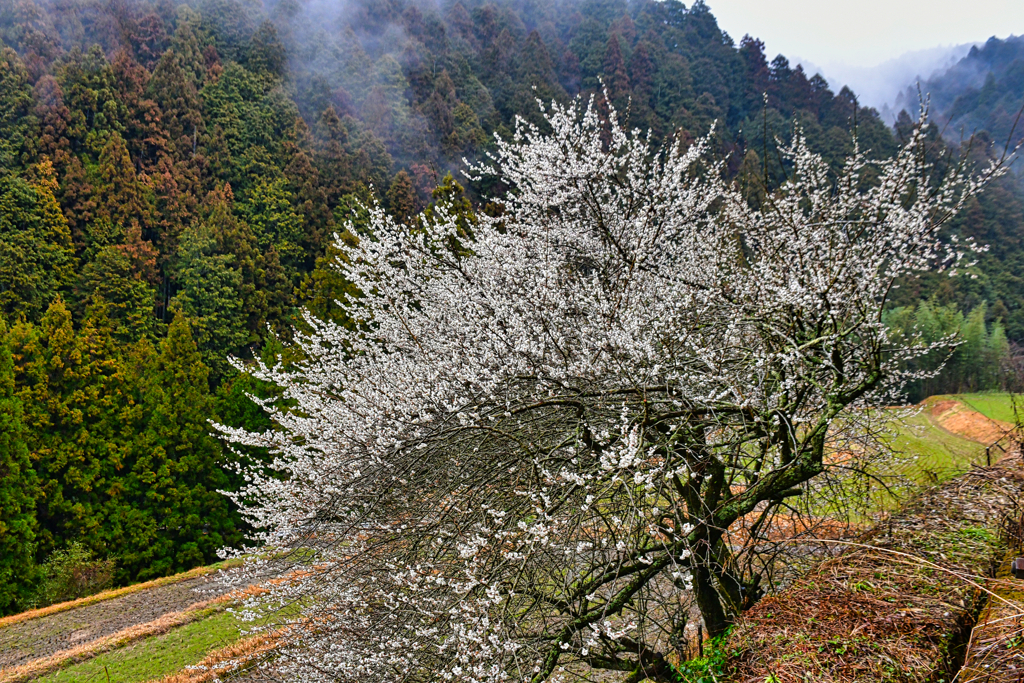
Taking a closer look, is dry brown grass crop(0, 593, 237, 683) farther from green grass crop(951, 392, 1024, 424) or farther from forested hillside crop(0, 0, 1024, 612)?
green grass crop(951, 392, 1024, 424)

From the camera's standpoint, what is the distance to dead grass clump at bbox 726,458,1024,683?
112 inches

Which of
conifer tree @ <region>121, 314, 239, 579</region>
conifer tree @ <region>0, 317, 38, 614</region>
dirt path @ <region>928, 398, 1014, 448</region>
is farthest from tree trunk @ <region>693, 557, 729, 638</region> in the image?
conifer tree @ <region>0, 317, 38, 614</region>

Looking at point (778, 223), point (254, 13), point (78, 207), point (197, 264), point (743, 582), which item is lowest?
point (743, 582)

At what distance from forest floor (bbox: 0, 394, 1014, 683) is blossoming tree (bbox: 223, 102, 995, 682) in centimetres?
142

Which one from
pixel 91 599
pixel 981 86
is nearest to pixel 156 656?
pixel 91 599

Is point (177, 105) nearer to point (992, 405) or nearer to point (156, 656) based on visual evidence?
point (156, 656)

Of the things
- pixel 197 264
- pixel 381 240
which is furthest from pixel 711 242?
pixel 197 264

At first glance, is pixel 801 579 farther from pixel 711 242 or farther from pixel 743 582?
pixel 711 242

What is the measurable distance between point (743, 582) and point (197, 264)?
3013 cm

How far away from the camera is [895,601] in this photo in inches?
126

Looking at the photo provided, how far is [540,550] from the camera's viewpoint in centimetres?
337

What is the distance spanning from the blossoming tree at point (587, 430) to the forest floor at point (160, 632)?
4.64 feet

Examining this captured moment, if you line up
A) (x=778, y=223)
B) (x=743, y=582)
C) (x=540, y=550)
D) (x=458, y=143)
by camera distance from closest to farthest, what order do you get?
(x=540, y=550) < (x=743, y=582) < (x=778, y=223) < (x=458, y=143)

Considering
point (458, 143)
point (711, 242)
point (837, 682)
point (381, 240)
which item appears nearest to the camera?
point (837, 682)
